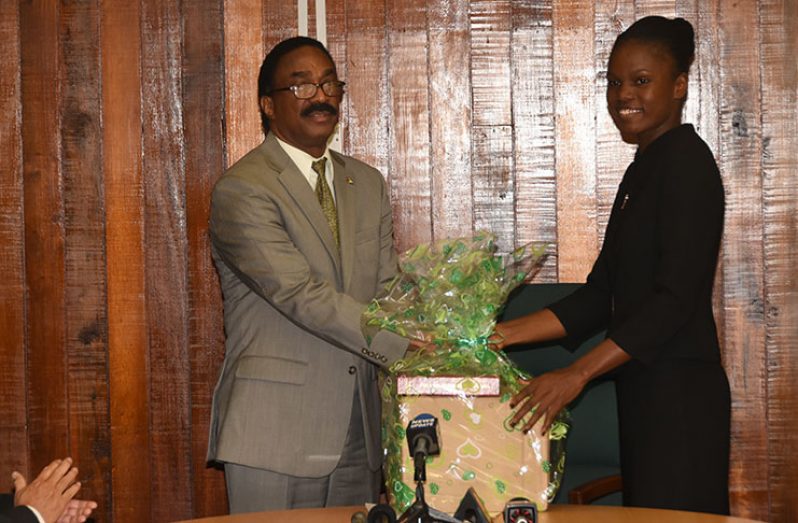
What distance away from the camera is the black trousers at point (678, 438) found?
2.18 meters

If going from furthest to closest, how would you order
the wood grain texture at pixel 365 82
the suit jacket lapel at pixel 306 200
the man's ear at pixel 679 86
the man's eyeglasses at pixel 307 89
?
1. the wood grain texture at pixel 365 82
2. the man's eyeglasses at pixel 307 89
3. the suit jacket lapel at pixel 306 200
4. the man's ear at pixel 679 86

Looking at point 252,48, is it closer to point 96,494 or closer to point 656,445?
point 96,494

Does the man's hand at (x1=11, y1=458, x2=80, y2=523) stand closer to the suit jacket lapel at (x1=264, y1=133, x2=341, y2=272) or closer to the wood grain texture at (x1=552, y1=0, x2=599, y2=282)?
the suit jacket lapel at (x1=264, y1=133, x2=341, y2=272)

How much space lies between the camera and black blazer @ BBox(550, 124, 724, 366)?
7.39 ft

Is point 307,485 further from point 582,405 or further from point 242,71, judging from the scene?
point 242,71

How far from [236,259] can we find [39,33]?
140cm

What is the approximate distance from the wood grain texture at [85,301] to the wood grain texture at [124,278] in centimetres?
3

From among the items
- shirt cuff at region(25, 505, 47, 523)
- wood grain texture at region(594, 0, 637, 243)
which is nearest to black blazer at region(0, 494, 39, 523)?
shirt cuff at region(25, 505, 47, 523)

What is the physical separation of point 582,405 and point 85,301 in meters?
1.79

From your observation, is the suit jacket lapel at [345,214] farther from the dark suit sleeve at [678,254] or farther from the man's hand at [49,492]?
the man's hand at [49,492]

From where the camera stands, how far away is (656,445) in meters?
2.21

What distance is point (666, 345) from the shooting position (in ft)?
7.48

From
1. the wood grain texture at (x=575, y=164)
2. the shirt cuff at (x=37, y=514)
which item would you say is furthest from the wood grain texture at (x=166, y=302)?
the shirt cuff at (x=37, y=514)

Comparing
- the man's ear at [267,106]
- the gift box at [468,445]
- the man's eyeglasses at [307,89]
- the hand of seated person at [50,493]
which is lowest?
the hand of seated person at [50,493]
